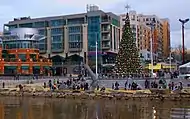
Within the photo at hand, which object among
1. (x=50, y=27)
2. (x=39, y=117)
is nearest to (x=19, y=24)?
(x=50, y=27)

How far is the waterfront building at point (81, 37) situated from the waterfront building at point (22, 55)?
567cm

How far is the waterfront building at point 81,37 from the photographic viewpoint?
122 m

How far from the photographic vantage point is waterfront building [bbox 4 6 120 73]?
400 feet

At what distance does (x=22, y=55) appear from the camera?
11319 cm

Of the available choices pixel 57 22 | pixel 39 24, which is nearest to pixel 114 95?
pixel 57 22

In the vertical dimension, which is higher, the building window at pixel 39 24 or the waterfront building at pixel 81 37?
the building window at pixel 39 24

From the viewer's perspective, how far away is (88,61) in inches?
4781

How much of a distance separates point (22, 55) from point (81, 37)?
21572mm

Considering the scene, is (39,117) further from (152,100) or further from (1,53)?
(1,53)

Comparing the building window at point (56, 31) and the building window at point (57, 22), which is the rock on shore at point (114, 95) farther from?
the building window at point (57, 22)

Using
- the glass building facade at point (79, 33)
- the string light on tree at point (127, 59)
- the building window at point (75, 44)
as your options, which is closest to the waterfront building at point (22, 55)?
the glass building facade at point (79, 33)

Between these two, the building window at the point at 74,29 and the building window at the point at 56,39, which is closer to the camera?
the building window at the point at 74,29

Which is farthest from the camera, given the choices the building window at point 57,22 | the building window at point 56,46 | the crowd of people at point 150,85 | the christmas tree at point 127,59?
the building window at point 57,22

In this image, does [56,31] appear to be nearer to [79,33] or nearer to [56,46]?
[56,46]
